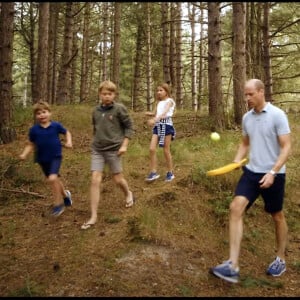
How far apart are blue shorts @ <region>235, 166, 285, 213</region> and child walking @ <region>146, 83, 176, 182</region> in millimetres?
2546

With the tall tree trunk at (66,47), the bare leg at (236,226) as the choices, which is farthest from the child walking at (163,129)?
the tall tree trunk at (66,47)

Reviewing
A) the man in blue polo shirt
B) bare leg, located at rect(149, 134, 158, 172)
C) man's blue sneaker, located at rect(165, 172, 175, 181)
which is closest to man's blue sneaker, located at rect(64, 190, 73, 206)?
bare leg, located at rect(149, 134, 158, 172)

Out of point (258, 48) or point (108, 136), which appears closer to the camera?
point (108, 136)

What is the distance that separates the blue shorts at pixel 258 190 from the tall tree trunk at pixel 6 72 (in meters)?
6.73

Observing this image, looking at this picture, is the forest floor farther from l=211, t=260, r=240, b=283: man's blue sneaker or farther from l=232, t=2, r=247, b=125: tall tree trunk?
l=232, t=2, r=247, b=125: tall tree trunk

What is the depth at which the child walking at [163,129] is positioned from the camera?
7.59 metres

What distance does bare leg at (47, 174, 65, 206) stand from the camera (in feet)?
20.8

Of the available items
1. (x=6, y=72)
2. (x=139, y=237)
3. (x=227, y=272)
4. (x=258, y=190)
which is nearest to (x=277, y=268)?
(x=227, y=272)

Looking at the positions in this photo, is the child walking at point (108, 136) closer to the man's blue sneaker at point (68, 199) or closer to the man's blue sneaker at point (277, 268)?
the man's blue sneaker at point (68, 199)

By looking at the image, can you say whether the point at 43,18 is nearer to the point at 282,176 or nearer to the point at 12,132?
the point at 12,132

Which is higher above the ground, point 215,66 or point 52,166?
point 215,66

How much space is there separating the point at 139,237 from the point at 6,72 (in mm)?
6138

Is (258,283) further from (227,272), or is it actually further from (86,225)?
(86,225)

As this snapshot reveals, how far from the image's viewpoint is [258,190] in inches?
202
